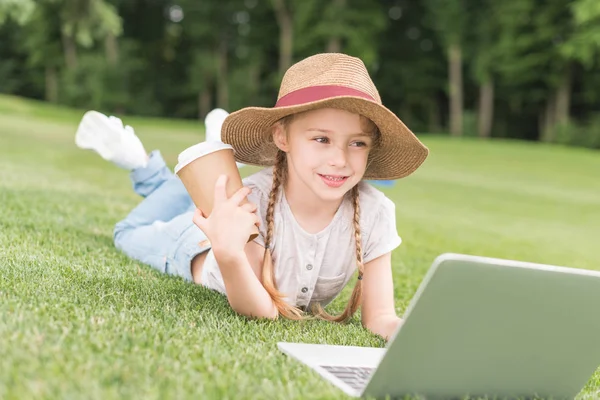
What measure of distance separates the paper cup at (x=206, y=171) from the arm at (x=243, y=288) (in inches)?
4.9

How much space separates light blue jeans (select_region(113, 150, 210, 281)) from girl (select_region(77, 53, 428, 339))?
0.05 meters

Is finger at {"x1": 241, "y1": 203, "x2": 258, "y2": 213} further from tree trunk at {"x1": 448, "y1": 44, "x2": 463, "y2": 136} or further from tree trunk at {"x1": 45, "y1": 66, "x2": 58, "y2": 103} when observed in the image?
tree trunk at {"x1": 45, "y1": 66, "x2": 58, "y2": 103}

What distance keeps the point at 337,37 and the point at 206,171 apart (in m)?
26.5

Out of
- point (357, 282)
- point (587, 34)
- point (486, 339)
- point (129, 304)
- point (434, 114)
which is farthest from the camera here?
point (434, 114)

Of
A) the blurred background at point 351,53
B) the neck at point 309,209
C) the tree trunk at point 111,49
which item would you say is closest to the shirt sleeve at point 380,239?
the neck at point 309,209

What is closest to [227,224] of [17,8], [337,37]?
[17,8]

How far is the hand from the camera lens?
87.2 inches

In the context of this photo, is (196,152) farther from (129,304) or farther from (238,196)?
(129,304)

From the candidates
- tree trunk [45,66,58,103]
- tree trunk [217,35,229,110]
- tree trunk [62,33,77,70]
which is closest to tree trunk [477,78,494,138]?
Result: tree trunk [217,35,229,110]

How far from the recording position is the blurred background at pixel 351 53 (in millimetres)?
26078

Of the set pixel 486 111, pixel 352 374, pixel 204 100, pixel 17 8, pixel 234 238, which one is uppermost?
pixel 17 8

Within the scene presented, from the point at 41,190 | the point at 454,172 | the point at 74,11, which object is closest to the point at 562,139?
the point at 454,172

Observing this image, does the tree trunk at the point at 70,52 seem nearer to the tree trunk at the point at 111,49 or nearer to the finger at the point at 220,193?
the tree trunk at the point at 111,49

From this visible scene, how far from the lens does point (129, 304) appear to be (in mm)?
2219
